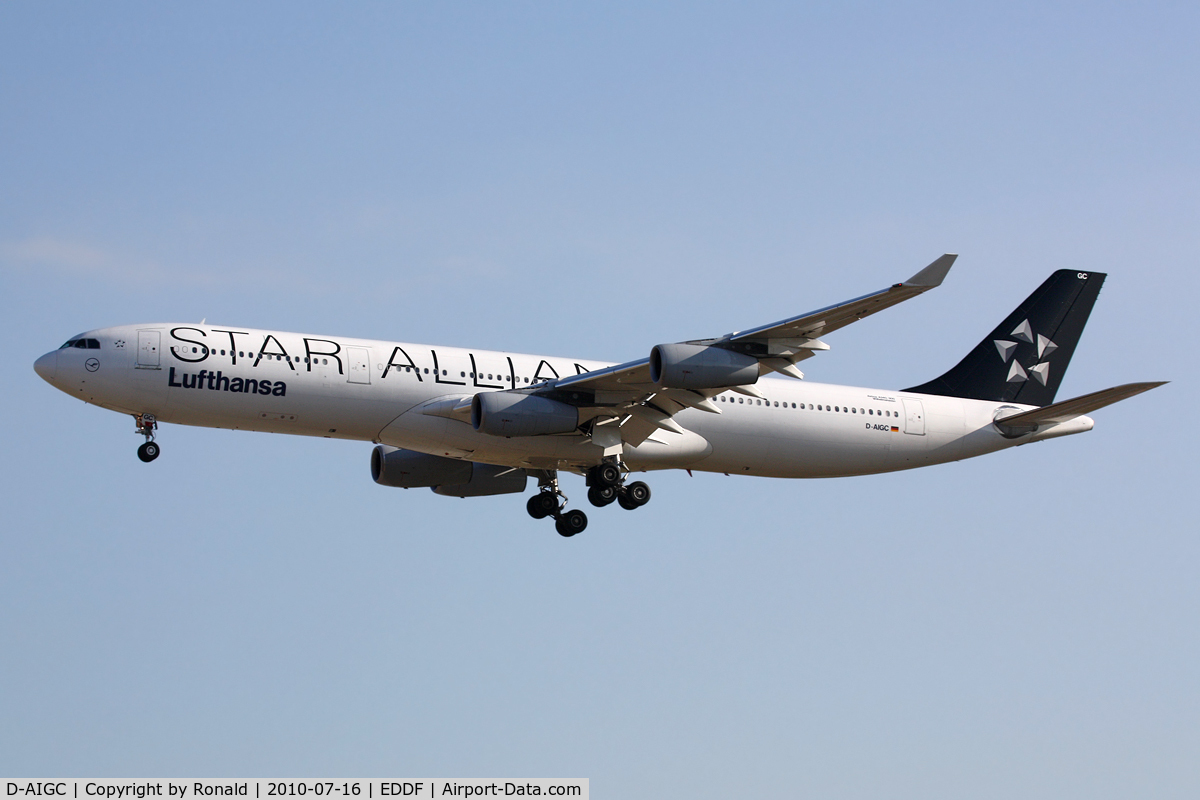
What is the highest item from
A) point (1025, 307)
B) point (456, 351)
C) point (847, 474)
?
point (1025, 307)

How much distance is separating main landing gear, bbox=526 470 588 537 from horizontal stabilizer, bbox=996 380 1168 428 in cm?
1274

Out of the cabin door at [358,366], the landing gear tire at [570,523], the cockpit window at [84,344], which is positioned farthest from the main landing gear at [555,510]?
the cockpit window at [84,344]

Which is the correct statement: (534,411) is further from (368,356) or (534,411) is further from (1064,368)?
(1064,368)

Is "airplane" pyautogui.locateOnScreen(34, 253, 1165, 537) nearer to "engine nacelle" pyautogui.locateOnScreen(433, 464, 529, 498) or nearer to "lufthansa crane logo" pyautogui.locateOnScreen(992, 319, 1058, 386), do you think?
"engine nacelle" pyautogui.locateOnScreen(433, 464, 529, 498)

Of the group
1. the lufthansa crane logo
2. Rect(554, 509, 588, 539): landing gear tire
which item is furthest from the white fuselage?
the lufthansa crane logo

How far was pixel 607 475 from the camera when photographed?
35.0 meters

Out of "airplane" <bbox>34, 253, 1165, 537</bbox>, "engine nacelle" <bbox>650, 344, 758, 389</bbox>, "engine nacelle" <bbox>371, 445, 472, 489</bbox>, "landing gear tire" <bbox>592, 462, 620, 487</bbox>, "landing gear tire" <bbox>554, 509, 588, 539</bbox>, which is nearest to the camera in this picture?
"engine nacelle" <bbox>650, 344, 758, 389</bbox>

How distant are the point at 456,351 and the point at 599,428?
13.9 feet

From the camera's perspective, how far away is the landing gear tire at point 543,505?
122 feet

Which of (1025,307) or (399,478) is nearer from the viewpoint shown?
(399,478)

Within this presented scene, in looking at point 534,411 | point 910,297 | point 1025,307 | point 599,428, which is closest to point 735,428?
point 599,428

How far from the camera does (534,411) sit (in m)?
32.5

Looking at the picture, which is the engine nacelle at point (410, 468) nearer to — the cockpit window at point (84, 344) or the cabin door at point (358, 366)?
the cabin door at point (358, 366)

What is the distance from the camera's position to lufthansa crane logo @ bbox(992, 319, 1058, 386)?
41.1 metres
